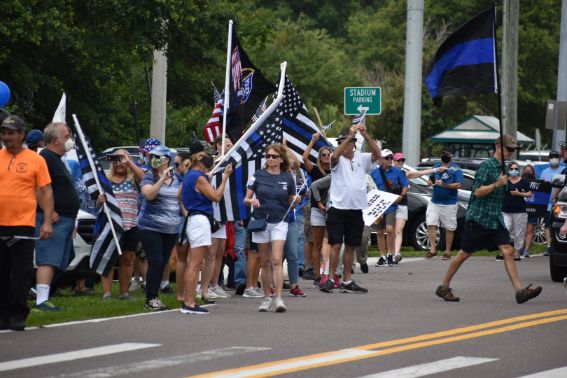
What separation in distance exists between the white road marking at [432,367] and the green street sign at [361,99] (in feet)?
43.8

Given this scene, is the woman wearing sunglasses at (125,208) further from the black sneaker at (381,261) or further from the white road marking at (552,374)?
the black sneaker at (381,261)

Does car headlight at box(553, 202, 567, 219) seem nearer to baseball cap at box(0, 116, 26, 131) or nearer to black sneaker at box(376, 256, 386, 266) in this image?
black sneaker at box(376, 256, 386, 266)

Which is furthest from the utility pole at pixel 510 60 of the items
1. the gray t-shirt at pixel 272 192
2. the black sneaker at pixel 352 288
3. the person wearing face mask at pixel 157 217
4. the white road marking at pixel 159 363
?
the white road marking at pixel 159 363

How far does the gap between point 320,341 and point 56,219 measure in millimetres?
3237

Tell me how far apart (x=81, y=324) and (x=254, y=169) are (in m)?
3.54

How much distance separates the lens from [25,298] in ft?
41.6

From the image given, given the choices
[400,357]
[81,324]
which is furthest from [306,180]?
[400,357]

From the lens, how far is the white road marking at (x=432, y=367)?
10047mm

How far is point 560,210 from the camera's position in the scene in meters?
18.8

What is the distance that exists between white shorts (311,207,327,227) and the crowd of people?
0.01 meters

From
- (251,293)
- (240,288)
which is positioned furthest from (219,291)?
(240,288)

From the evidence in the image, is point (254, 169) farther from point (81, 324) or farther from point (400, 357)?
point (400, 357)

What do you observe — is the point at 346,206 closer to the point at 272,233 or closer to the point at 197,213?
the point at 272,233

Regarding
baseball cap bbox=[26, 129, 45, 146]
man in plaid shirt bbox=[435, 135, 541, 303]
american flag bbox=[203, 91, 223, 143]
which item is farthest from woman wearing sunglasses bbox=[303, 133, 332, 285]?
baseball cap bbox=[26, 129, 45, 146]
